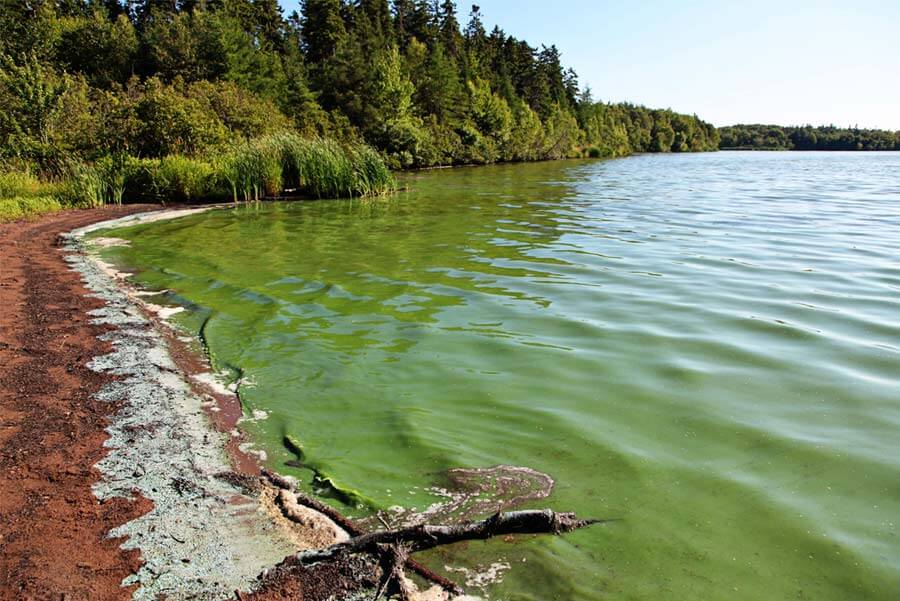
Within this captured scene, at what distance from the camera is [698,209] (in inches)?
682

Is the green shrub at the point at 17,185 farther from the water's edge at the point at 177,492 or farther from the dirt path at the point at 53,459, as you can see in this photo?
the water's edge at the point at 177,492

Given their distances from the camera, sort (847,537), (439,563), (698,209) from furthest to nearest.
A: 1. (698,209)
2. (847,537)
3. (439,563)

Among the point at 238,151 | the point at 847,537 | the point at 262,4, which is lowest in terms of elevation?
the point at 847,537

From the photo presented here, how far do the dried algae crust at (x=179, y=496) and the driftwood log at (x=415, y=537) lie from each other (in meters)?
0.18

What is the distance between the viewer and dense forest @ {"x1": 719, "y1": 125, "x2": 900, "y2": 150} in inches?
4434

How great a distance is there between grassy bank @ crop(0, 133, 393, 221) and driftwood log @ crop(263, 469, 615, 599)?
19052 mm

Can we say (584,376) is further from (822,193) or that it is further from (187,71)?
(187,71)

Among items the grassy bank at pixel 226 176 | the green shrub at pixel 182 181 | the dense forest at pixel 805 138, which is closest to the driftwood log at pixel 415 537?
the grassy bank at pixel 226 176

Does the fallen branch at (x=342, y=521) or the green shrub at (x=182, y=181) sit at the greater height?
the green shrub at (x=182, y=181)

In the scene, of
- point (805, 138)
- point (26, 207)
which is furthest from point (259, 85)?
point (805, 138)

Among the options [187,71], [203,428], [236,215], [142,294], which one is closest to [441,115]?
[187,71]

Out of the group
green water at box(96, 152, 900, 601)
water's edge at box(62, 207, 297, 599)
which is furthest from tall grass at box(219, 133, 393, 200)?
water's edge at box(62, 207, 297, 599)

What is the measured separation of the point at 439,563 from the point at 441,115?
59.9 meters

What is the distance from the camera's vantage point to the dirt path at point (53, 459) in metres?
2.74
